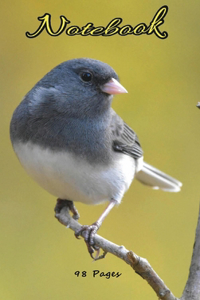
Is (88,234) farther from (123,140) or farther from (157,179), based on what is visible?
(157,179)

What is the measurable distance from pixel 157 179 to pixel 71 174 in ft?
3.26

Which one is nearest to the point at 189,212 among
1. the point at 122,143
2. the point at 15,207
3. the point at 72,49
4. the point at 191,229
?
the point at 191,229

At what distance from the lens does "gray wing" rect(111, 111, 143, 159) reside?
229cm

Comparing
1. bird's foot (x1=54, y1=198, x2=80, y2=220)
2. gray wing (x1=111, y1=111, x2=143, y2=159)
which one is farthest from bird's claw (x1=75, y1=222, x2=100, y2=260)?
gray wing (x1=111, y1=111, x2=143, y2=159)

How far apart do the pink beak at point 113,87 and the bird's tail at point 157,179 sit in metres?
0.89

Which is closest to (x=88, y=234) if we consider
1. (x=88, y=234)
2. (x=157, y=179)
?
(x=88, y=234)

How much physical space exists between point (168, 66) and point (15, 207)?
1316mm

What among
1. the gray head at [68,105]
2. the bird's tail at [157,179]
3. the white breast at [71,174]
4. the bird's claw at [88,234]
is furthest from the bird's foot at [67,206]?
the bird's tail at [157,179]

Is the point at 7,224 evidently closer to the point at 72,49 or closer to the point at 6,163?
the point at 6,163

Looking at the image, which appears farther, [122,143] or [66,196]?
[122,143]

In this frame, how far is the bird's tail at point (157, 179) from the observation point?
112 inches

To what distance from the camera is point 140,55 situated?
3.09 meters

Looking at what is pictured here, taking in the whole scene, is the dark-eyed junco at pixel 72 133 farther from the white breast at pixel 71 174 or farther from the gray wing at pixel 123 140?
the gray wing at pixel 123 140

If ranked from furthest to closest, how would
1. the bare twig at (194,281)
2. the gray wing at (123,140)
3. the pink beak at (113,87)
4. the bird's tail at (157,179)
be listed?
the bird's tail at (157,179) < the gray wing at (123,140) < the pink beak at (113,87) < the bare twig at (194,281)
